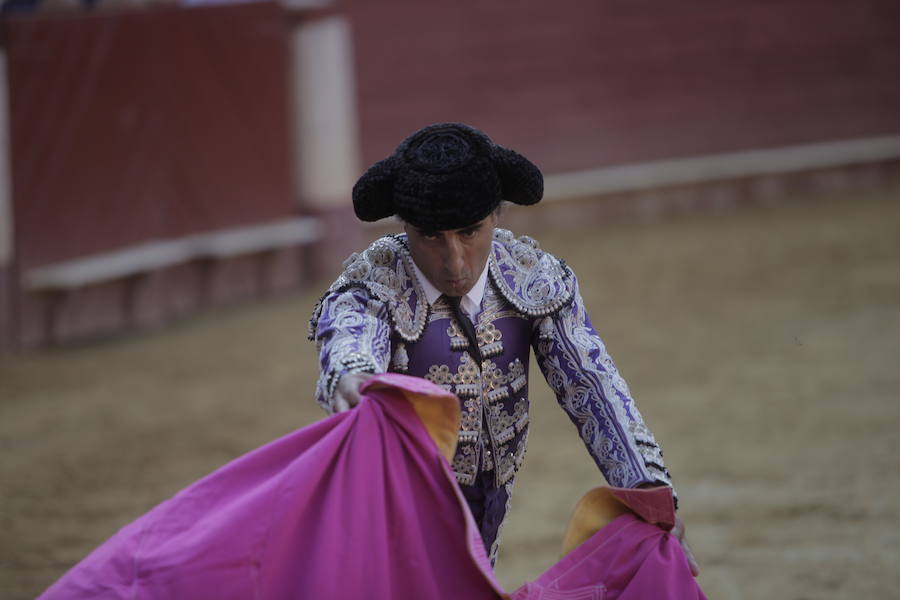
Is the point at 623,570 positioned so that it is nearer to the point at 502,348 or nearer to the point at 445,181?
the point at 502,348

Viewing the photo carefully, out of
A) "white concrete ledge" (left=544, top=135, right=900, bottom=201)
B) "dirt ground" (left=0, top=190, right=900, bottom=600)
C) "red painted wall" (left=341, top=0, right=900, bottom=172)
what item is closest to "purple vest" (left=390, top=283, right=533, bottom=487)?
"dirt ground" (left=0, top=190, right=900, bottom=600)

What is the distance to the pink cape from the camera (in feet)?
5.23

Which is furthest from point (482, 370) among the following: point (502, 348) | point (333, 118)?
point (333, 118)

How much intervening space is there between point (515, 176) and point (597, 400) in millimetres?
388

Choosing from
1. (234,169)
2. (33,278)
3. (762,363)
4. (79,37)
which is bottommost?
(762,363)

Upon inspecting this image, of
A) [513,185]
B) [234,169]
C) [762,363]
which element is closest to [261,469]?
[513,185]

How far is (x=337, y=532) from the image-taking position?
5.36 feet

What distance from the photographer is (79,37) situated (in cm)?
653

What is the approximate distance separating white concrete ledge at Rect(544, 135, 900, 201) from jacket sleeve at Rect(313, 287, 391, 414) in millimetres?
7051

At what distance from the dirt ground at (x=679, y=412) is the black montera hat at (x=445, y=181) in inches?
70.1

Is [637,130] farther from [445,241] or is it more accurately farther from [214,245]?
[445,241]

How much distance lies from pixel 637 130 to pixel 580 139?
18.8 inches

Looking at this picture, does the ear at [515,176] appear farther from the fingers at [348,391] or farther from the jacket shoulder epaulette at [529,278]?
the fingers at [348,391]

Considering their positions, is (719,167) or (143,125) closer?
(143,125)
